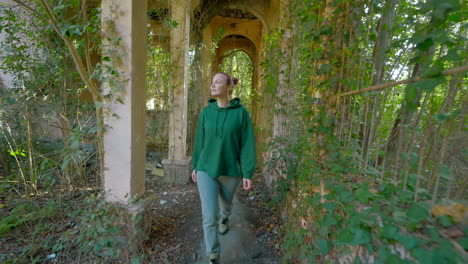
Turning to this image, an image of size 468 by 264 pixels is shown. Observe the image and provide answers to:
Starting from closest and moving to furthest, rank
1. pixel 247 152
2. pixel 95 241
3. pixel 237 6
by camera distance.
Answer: pixel 95 241
pixel 247 152
pixel 237 6

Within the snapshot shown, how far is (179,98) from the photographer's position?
4.88m

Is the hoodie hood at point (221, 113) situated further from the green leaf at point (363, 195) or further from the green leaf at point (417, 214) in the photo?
the green leaf at point (417, 214)

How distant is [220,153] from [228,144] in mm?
126

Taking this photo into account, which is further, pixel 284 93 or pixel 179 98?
pixel 179 98

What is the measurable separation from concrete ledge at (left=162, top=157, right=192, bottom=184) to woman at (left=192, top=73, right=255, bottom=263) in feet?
8.11

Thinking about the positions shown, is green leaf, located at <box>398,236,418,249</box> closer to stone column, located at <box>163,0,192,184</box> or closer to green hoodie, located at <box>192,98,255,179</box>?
green hoodie, located at <box>192,98,255,179</box>

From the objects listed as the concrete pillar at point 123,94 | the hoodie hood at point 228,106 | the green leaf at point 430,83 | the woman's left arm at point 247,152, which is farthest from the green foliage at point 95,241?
the green leaf at point 430,83

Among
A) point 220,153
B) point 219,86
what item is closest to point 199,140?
point 220,153

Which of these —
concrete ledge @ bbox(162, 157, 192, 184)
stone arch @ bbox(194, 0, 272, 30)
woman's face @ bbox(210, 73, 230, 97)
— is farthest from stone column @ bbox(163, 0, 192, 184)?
woman's face @ bbox(210, 73, 230, 97)

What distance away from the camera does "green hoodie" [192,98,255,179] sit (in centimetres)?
235

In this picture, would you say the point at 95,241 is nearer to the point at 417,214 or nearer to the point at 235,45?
the point at 417,214

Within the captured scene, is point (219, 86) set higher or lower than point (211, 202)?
higher

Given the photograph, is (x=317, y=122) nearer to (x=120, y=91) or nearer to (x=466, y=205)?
(x=466, y=205)

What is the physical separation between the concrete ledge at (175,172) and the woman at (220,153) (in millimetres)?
2472
